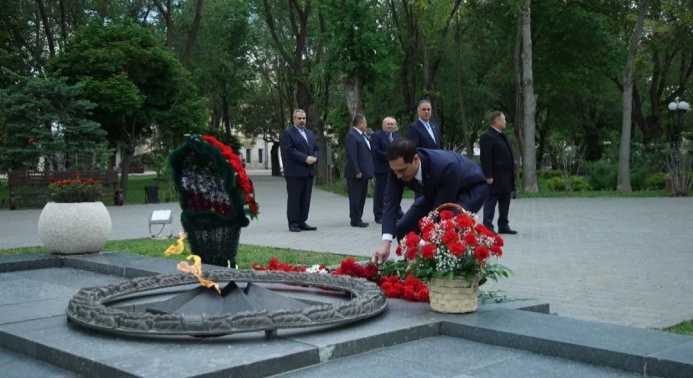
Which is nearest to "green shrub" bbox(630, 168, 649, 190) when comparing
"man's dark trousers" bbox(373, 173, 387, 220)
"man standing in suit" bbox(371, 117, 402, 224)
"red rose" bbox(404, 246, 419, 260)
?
"man's dark trousers" bbox(373, 173, 387, 220)

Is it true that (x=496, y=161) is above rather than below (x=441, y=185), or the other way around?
above

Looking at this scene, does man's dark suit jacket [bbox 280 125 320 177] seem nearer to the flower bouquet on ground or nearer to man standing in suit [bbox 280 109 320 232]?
man standing in suit [bbox 280 109 320 232]

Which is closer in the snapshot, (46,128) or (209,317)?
(209,317)

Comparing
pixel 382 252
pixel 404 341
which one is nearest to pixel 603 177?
pixel 382 252

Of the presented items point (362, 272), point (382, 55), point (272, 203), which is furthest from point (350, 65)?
point (362, 272)

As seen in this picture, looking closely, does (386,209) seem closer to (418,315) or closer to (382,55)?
(418,315)

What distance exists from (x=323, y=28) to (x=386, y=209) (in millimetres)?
31641

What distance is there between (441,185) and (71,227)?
5.55 metres

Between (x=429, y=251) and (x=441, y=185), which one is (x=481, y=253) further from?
(x=441, y=185)

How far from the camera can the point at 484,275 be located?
599 centimetres

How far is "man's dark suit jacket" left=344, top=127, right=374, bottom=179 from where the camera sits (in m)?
15.6

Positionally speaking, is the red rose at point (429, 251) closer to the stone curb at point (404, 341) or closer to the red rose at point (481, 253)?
the red rose at point (481, 253)

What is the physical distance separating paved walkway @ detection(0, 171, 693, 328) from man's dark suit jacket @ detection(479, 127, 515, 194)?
0.90 metres

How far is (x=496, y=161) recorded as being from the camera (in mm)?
13609
